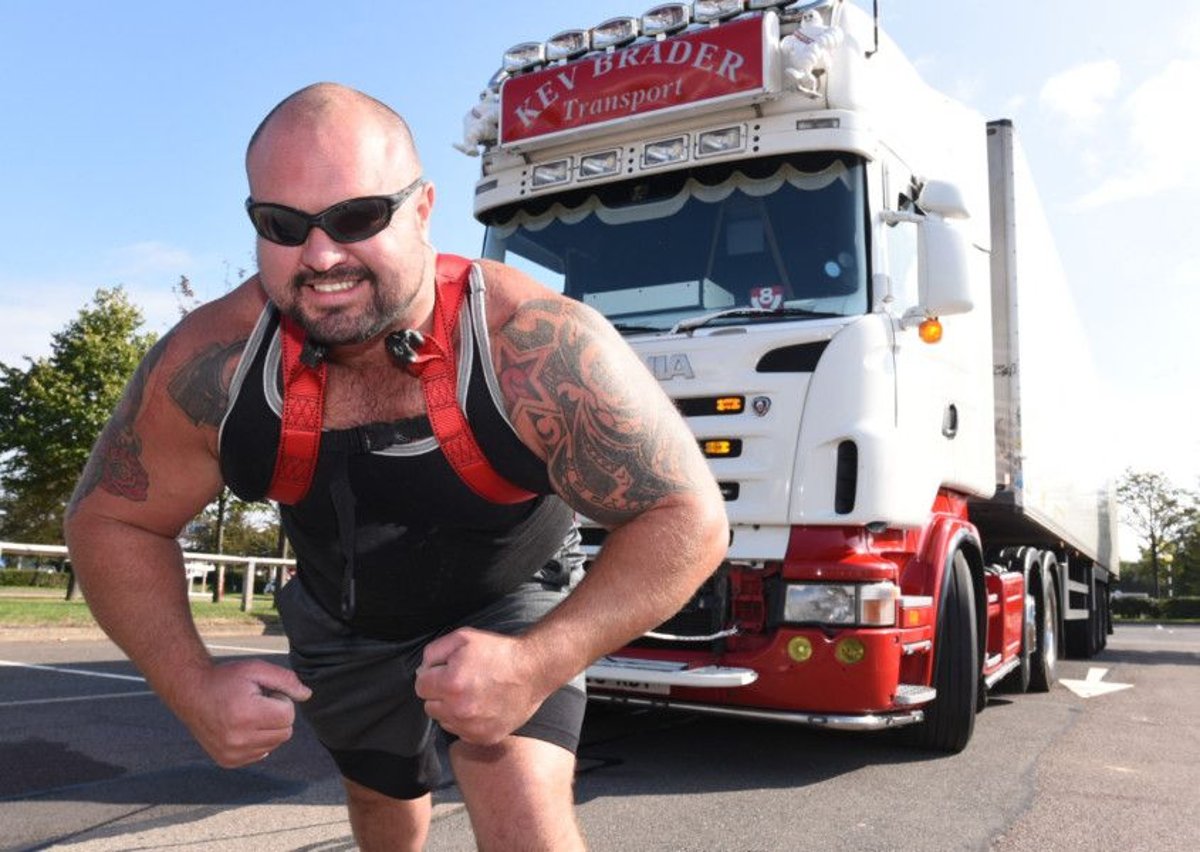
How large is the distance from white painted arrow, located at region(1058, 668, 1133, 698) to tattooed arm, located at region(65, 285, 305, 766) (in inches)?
357

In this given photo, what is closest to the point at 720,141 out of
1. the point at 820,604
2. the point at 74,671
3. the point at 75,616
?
the point at 820,604

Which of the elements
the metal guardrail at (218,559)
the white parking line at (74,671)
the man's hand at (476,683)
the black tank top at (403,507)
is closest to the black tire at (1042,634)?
the white parking line at (74,671)

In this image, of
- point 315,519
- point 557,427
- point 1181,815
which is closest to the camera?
point 557,427

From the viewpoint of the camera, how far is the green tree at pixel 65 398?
26.4 m

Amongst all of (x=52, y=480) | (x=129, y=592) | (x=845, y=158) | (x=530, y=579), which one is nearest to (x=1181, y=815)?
(x=845, y=158)

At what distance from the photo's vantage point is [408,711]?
2361 mm

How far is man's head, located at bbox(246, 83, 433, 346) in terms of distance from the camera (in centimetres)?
185

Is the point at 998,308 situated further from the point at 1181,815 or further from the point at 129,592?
the point at 129,592

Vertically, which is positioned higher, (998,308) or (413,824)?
(998,308)

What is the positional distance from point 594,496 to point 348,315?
0.53m

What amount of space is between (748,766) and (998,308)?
3949mm

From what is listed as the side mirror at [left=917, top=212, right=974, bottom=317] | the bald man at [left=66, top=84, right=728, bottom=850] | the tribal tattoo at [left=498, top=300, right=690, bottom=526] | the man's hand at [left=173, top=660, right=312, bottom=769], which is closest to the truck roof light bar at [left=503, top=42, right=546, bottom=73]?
the side mirror at [left=917, top=212, right=974, bottom=317]

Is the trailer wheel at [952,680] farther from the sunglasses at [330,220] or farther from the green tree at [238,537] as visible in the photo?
the green tree at [238,537]

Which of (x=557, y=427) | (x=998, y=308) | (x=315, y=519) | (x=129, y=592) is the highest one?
(x=998, y=308)
